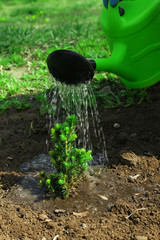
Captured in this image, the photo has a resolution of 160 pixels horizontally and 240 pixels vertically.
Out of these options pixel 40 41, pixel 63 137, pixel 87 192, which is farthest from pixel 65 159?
pixel 40 41

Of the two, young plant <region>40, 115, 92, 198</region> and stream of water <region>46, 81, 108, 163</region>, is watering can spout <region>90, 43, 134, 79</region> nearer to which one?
stream of water <region>46, 81, 108, 163</region>

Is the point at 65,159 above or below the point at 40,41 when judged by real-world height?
below

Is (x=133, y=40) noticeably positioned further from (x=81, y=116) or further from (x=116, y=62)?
(x=81, y=116)

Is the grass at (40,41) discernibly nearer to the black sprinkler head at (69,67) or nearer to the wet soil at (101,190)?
the wet soil at (101,190)

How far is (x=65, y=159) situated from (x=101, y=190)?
0.41 meters

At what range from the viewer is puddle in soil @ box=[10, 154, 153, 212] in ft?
6.70

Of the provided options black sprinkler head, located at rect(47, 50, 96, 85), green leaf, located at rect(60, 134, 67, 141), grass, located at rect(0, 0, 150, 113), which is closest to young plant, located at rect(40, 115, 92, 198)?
Result: green leaf, located at rect(60, 134, 67, 141)

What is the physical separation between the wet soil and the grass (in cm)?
47

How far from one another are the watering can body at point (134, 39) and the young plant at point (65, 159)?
0.80 meters

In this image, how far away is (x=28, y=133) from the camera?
2979mm

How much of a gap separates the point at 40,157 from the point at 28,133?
17.4 inches

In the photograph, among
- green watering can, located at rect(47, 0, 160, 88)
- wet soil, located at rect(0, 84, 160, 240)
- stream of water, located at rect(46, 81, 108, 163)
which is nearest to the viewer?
wet soil, located at rect(0, 84, 160, 240)

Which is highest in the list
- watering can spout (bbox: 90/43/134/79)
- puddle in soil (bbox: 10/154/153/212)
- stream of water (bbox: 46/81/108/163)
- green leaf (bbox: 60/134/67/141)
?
watering can spout (bbox: 90/43/134/79)

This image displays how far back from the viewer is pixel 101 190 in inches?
86.2
